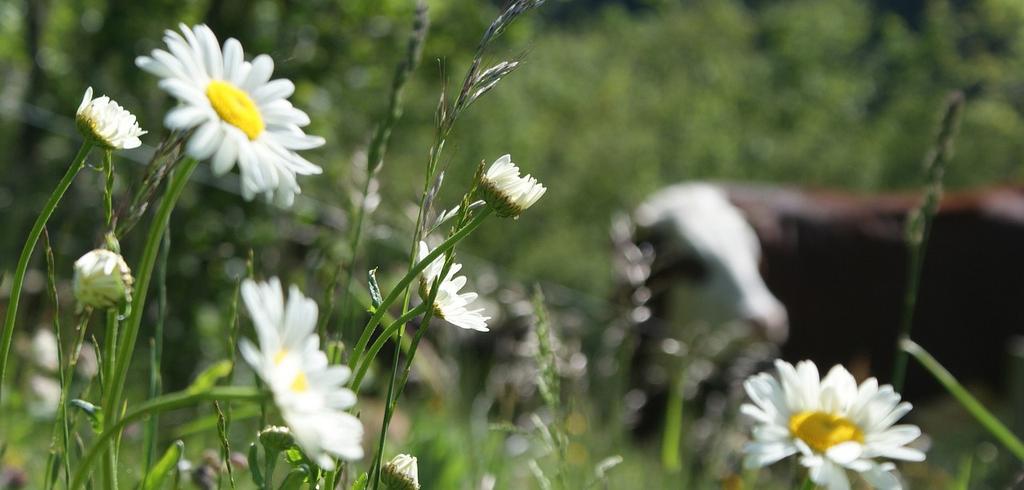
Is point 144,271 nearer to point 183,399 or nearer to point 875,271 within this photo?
point 183,399

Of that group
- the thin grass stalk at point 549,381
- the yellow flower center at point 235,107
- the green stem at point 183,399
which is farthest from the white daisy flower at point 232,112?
the thin grass stalk at point 549,381

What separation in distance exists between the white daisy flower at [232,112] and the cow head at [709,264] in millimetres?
5381

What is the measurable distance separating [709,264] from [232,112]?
5.79m

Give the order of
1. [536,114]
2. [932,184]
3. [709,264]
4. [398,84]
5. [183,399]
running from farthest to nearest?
[536,114], [709,264], [932,184], [398,84], [183,399]

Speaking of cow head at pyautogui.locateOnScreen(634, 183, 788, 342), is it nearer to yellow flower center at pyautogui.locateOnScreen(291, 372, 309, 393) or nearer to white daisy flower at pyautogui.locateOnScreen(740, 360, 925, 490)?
white daisy flower at pyautogui.locateOnScreen(740, 360, 925, 490)

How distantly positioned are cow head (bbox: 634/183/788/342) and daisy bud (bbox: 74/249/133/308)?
17.9 feet

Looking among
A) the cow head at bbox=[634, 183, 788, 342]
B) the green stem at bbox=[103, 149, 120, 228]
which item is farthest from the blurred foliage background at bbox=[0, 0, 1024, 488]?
the cow head at bbox=[634, 183, 788, 342]

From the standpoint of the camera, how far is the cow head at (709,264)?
6.09 m

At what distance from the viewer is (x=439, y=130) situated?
76 centimetres

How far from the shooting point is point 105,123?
74 centimetres

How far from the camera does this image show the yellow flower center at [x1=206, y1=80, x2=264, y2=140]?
0.62 metres

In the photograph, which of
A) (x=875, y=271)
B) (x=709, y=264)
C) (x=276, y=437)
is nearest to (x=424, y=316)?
(x=276, y=437)

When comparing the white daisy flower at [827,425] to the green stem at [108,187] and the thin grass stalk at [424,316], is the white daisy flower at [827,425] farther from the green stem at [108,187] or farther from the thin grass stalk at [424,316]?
the green stem at [108,187]

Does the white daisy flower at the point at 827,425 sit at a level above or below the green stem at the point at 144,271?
below
